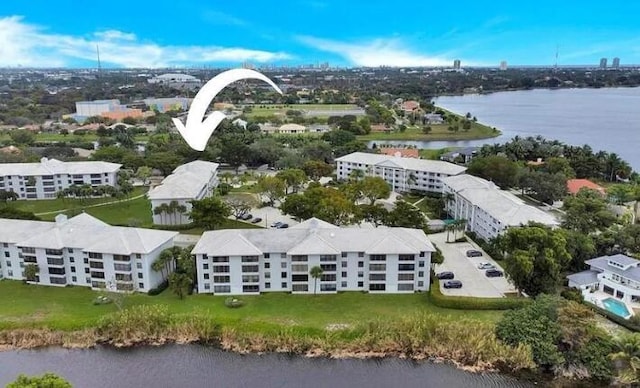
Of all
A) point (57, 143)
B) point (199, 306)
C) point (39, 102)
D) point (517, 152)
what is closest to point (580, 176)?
point (517, 152)

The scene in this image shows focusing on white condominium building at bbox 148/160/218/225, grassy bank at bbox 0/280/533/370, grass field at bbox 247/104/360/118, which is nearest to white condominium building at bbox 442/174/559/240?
grassy bank at bbox 0/280/533/370

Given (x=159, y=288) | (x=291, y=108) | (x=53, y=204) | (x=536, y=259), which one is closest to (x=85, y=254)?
(x=159, y=288)

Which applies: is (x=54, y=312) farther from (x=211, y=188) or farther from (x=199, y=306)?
(x=211, y=188)

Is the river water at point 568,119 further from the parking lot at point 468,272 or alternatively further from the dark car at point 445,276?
the dark car at point 445,276

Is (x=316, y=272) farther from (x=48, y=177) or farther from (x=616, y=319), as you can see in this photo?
(x=48, y=177)

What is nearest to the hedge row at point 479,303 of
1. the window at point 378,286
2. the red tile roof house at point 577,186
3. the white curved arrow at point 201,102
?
the window at point 378,286

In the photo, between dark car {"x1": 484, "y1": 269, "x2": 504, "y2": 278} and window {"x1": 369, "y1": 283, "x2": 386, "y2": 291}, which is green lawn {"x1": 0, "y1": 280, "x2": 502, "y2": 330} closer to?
window {"x1": 369, "y1": 283, "x2": 386, "y2": 291}
